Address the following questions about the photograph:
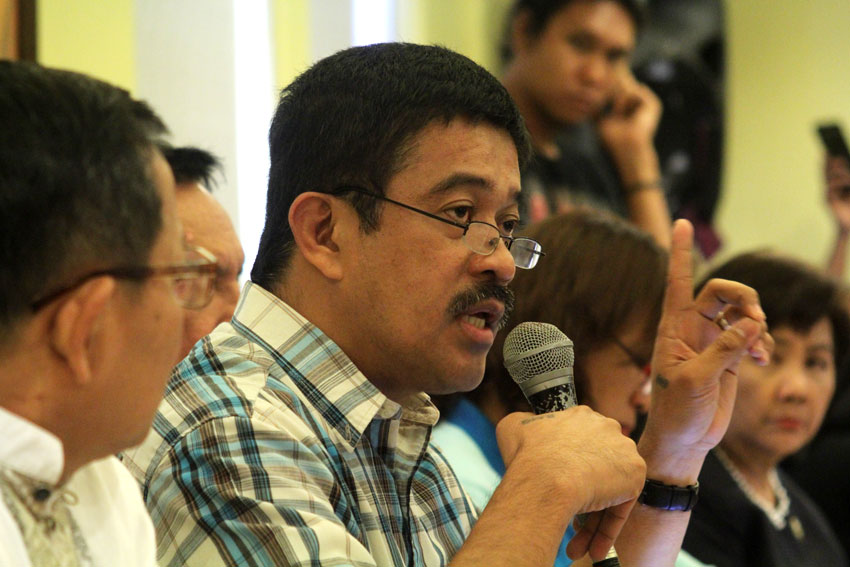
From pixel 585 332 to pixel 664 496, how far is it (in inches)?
15.3

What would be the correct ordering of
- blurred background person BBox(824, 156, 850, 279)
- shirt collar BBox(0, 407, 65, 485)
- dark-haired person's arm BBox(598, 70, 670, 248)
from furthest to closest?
1. blurred background person BBox(824, 156, 850, 279)
2. dark-haired person's arm BBox(598, 70, 670, 248)
3. shirt collar BBox(0, 407, 65, 485)

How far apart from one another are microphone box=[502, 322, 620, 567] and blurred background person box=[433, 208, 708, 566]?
0.42 m

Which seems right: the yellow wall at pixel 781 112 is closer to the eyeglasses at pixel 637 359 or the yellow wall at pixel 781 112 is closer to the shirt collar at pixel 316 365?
the eyeglasses at pixel 637 359

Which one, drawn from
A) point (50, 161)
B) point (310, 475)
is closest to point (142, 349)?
point (50, 161)

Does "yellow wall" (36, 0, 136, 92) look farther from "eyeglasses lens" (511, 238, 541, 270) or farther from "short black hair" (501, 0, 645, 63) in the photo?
"short black hair" (501, 0, 645, 63)

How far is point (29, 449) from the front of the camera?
2.96ft

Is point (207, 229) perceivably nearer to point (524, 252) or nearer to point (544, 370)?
point (524, 252)

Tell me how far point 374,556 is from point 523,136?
627mm

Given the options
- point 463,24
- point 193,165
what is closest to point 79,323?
point 193,165

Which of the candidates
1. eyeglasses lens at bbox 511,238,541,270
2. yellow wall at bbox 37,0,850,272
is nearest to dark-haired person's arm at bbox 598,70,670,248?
yellow wall at bbox 37,0,850,272

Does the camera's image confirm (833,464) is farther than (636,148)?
No

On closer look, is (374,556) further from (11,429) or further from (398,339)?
(11,429)

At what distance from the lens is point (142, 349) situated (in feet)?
3.19

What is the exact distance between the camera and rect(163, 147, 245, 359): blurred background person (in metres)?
1.98
